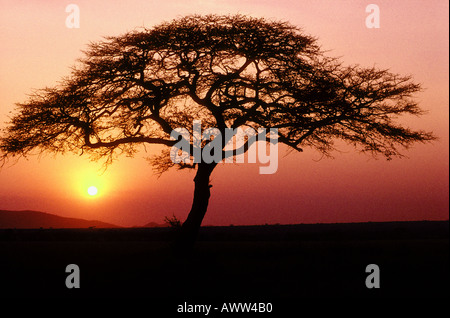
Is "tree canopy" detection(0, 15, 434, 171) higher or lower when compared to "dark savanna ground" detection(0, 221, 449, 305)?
higher

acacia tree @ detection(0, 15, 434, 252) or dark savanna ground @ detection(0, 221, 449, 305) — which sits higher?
acacia tree @ detection(0, 15, 434, 252)

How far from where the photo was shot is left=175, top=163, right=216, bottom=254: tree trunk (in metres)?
21.5

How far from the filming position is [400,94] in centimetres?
2189

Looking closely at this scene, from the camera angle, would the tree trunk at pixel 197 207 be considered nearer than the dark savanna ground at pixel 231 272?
No

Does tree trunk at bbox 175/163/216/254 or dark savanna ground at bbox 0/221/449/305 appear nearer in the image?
dark savanna ground at bbox 0/221/449/305

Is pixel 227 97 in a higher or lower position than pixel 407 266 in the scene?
higher

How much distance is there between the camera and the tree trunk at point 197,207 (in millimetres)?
21516

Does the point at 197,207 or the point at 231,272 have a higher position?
the point at 197,207

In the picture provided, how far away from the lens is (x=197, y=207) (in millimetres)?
21547

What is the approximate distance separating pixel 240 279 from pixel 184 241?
558 cm

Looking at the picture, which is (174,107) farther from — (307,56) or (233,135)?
(307,56)

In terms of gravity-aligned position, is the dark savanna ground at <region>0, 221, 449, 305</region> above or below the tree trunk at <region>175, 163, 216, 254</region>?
below
